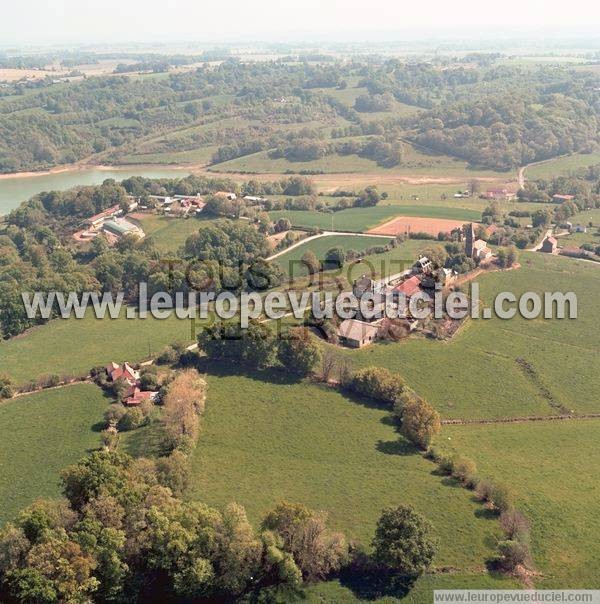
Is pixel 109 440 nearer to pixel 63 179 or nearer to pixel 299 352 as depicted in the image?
pixel 299 352

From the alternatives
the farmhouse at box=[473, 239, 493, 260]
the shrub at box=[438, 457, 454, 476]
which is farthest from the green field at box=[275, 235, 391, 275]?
the shrub at box=[438, 457, 454, 476]

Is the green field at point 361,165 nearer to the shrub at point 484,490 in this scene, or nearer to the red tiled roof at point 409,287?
the red tiled roof at point 409,287

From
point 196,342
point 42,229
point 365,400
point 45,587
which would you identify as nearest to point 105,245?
point 42,229

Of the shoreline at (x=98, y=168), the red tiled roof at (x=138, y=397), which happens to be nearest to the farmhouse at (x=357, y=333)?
the red tiled roof at (x=138, y=397)

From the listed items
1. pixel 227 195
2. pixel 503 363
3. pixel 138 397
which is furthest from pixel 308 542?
pixel 227 195

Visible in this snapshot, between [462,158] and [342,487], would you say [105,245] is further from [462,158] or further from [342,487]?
[462,158]
